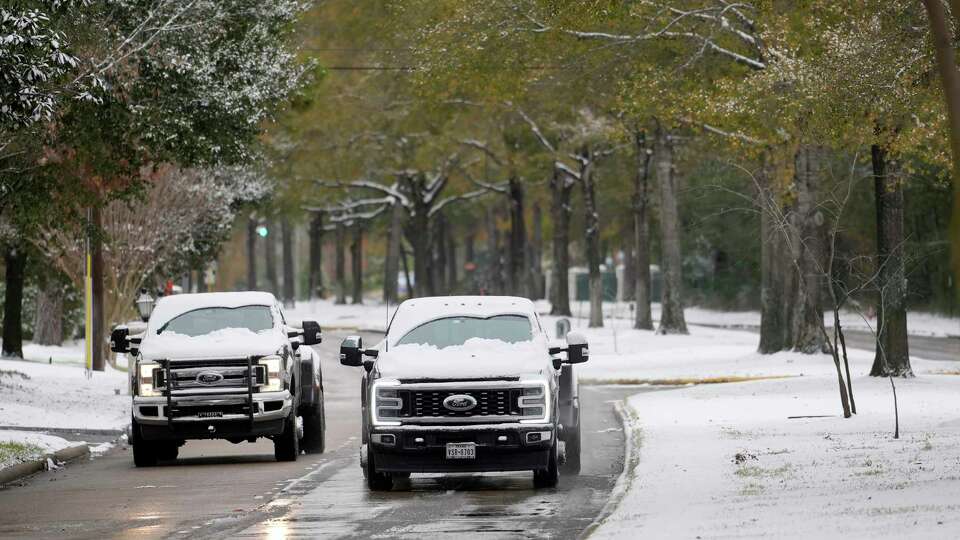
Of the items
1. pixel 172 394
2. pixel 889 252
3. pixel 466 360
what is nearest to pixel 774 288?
pixel 889 252

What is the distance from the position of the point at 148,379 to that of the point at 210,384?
744 millimetres

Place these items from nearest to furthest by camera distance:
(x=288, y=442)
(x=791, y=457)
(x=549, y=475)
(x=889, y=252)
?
1. (x=549, y=475)
2. (x=791, y=457)
3. (x=288, y=442)
4. (x=889, y=252)

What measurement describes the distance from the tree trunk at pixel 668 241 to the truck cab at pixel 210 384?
31381 mm

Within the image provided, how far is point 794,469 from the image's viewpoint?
680 inches

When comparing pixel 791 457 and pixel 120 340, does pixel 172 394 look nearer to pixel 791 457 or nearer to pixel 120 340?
pixel 120 340

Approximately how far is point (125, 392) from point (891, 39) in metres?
18.6

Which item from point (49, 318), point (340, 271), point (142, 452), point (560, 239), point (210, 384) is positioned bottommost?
point (142, 452)

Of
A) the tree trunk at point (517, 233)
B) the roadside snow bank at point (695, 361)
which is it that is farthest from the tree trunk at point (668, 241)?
the tree trunk at point (517, 233)

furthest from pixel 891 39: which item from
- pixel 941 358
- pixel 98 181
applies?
pixel 941 358

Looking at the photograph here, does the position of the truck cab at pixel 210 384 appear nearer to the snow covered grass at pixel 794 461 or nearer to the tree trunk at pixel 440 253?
the snow covered grass at pixel 794 461

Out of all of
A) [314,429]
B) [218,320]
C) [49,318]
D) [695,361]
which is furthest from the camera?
[49,318]

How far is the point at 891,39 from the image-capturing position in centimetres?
2170

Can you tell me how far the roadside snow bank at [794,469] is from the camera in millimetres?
12789

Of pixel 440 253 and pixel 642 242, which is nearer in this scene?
pixel 642 242
